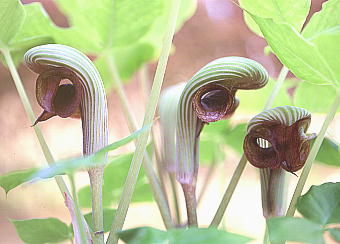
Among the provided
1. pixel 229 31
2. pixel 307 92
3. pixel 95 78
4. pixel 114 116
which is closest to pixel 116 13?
pixel 95 78

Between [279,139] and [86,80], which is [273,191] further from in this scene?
[86,80]

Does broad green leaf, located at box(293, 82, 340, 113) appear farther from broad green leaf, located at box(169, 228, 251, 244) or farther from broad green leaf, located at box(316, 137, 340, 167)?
broad green leaf, located at box(169, 228, 251, 244)

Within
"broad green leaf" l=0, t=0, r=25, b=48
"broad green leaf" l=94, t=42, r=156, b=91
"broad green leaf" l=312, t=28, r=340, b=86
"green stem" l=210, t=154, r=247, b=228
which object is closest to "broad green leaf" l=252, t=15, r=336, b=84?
"broad green leaf" l=312, t=28, r=340, b=86

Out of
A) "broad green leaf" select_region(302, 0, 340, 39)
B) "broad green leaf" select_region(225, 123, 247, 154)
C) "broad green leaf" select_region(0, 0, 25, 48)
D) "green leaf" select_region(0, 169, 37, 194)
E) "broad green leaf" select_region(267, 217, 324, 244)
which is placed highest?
"broad green leaf" select_region(0, 0, 25, 48)

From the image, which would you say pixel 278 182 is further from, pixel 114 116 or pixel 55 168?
pixel 114 116

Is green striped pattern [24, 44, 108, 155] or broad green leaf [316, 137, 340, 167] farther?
broad green leaf [316, 137, 340, 167]

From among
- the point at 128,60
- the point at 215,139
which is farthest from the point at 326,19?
the point at 128,60
